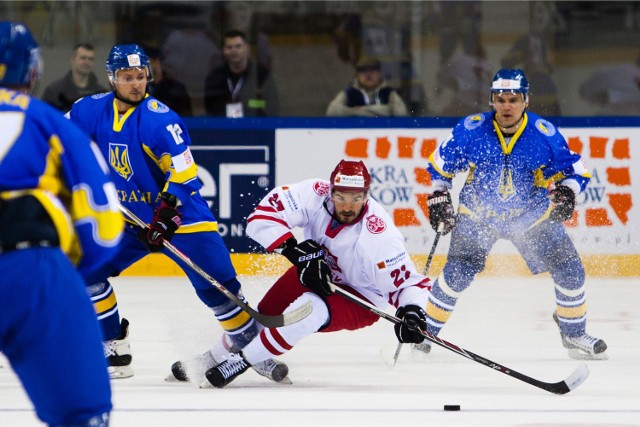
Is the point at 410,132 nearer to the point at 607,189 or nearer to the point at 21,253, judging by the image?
the point at 607,189

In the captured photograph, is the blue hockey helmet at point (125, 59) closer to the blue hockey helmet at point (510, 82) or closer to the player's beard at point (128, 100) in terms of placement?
the player's beard at point (128, 100)

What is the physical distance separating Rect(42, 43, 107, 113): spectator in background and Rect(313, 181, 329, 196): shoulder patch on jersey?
3.43 metres

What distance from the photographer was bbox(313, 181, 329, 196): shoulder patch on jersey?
4.21m

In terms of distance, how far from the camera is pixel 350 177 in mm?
3992

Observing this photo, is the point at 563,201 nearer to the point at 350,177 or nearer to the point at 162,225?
the point at 350,177

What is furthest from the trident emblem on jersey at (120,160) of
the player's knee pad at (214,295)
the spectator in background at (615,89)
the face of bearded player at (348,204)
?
the spectator in background at (615,89)

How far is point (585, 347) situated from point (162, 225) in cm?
174

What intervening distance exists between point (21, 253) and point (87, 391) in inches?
10.3

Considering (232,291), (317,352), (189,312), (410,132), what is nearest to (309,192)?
(232,291)

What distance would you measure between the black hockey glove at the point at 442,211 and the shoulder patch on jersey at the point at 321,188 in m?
0.70

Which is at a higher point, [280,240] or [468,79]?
[468,79]

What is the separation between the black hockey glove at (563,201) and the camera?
4.79 meters

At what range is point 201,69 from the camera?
7512mm

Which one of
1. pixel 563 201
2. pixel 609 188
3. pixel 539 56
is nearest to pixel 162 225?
pixel 563 201
